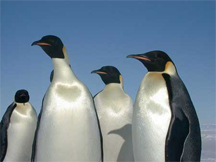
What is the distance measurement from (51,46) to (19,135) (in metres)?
2.96

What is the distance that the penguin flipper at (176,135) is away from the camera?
4.12 meters

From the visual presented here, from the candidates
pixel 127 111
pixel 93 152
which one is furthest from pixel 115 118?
pixel 93 152

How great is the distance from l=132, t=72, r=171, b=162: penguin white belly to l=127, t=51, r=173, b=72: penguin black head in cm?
22

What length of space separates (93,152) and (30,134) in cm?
305

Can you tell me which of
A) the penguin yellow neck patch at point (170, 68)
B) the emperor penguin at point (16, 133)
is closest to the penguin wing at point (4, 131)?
the emperor penguin at point (16, 133)

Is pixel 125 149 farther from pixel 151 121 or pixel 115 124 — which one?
pixel 151 121

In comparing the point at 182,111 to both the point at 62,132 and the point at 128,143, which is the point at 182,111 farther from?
the point at 128,143

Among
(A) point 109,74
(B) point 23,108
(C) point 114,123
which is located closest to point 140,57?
(C) point 114,123

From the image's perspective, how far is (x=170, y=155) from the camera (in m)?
4.11

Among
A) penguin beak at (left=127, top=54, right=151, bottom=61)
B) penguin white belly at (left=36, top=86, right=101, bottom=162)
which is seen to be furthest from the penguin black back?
penguin beak at (left=127, top=54, right=151, bottom=61)

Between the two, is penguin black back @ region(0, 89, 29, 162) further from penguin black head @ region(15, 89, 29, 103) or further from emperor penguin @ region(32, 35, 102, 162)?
emperor penguin @ region(32, 35, 102, 162)

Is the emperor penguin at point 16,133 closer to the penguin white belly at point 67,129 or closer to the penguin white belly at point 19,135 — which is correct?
the penguin white belly at point 19,135

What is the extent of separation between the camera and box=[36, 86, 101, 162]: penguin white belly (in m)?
4.51

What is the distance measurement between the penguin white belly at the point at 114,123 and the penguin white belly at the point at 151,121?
1768 millimetres
